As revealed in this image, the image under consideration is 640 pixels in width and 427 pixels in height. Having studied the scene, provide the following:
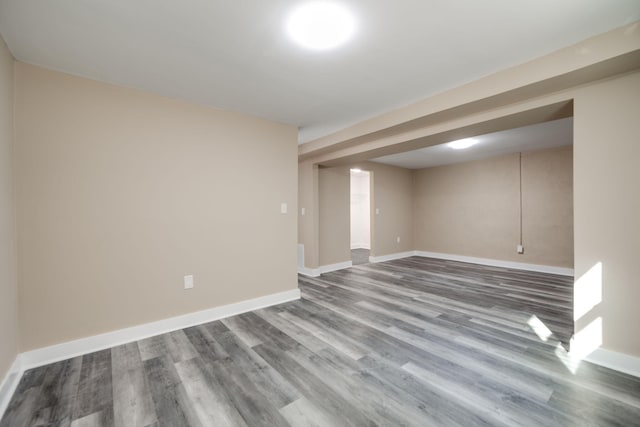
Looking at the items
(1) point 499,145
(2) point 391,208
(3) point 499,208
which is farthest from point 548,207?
(2) point 391,208

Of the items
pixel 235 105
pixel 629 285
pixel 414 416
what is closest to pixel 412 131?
pixel 235 105

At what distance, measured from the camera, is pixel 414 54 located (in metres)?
2.02

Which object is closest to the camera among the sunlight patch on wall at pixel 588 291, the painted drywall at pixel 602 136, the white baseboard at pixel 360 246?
the painted drywall at pixel 602 136

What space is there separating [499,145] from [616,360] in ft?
12.5

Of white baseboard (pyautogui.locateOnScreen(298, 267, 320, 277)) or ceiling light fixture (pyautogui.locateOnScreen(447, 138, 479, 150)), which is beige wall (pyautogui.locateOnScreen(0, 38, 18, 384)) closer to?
white baseboard (pyautogui.locateOnScreen(298, 267, 320, 277))

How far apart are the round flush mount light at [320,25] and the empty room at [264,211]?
0.05ft

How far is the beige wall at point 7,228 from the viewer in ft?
5.79

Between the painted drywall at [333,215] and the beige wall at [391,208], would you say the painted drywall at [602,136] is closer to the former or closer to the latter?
the painted drywall at [333,215]

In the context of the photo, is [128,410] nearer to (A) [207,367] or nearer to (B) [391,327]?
(A) [207,367]

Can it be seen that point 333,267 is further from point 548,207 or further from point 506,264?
point 548,207

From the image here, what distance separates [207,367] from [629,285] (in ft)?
10.3

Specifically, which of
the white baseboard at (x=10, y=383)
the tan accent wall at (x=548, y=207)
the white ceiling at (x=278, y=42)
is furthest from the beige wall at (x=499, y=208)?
the white baseboard at (x=10, y=383)

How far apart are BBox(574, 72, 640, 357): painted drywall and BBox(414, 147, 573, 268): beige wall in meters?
3.77

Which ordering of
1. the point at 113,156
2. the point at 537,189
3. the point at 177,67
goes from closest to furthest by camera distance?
the point at 177,67 → the point at 113,156 → the point at 537,189
